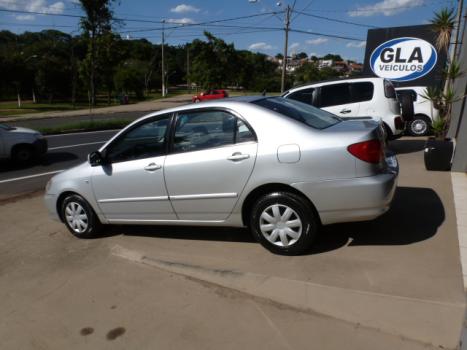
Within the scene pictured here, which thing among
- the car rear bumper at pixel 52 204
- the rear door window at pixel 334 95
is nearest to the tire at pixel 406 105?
the rear door window at pixel 334 95

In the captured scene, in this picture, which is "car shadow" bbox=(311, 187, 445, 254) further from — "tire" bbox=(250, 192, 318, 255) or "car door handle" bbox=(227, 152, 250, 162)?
"car door handle" bbox=(227, 152, 250, 162)

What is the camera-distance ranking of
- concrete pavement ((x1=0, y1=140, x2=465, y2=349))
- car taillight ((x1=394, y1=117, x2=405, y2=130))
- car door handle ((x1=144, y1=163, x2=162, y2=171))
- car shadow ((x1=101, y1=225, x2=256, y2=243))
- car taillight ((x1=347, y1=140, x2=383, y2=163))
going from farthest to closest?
car taillight ((x1=394, y1=117, x2=405, y2=130)) → car shadow ((x1=101, y1=225, x2=256, y2=243)) → car door handle ((x1=144, y1=163, x2=162, y2=171)) → car taillight ((x1=347, y1=140, x2=383, y2=163)) → concrete pavement ((x1=0, y1=140, x2=465, y2=349))

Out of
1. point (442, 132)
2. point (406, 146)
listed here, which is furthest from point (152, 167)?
point (406, 146)

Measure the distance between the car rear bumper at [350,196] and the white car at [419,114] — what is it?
9.05 meters

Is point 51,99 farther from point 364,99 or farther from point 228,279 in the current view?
point 228,279

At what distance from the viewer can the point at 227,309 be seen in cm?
327

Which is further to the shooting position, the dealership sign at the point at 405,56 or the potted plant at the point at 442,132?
the dealership sign at the point at 405,56

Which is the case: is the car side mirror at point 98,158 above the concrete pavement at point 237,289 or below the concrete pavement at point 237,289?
above

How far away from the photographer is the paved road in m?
8.52

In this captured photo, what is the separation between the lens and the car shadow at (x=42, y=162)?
1067 cm

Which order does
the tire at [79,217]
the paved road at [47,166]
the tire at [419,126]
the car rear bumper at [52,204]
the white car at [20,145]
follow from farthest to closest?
the tire at [419,126] → the white car at [20,145] → the paved road at [47,166] → the car rear bumper at [52,204] → the tire at [79,217]

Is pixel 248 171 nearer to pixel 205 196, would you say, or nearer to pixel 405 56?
pixel 205 196

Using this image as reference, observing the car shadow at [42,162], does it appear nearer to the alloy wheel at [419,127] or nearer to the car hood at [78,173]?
the car hood at [78,173]

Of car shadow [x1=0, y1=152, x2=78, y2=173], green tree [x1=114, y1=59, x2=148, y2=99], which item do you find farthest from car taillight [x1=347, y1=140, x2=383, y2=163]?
green tree [x1=114, y1=59, x2=148, y2=99]
